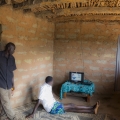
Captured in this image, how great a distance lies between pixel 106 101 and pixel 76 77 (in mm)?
1131

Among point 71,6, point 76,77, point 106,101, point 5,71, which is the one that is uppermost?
point 71,6

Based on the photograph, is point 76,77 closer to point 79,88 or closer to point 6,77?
point 79,88

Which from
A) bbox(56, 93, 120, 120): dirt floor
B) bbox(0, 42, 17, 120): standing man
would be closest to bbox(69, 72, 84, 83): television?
bbox(56, 93, 120, 120): dirt floor

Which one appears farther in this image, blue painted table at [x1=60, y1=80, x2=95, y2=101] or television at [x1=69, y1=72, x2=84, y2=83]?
television at [x1=69, y1=72, x2=84, y2=83]

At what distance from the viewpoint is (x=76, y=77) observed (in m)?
5.71

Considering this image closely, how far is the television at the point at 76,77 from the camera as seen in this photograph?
565cm

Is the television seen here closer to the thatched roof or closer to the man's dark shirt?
the thatched roof

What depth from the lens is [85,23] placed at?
591cm

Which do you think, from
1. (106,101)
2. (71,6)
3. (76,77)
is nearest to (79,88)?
(76,77)

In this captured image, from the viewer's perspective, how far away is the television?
18.5 feet

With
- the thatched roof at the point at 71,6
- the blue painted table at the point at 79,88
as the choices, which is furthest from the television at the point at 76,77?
the thatched roof at the point at 71,6

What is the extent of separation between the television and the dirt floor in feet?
1.71

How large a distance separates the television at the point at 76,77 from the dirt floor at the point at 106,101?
0.52m

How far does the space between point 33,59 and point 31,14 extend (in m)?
1.22
